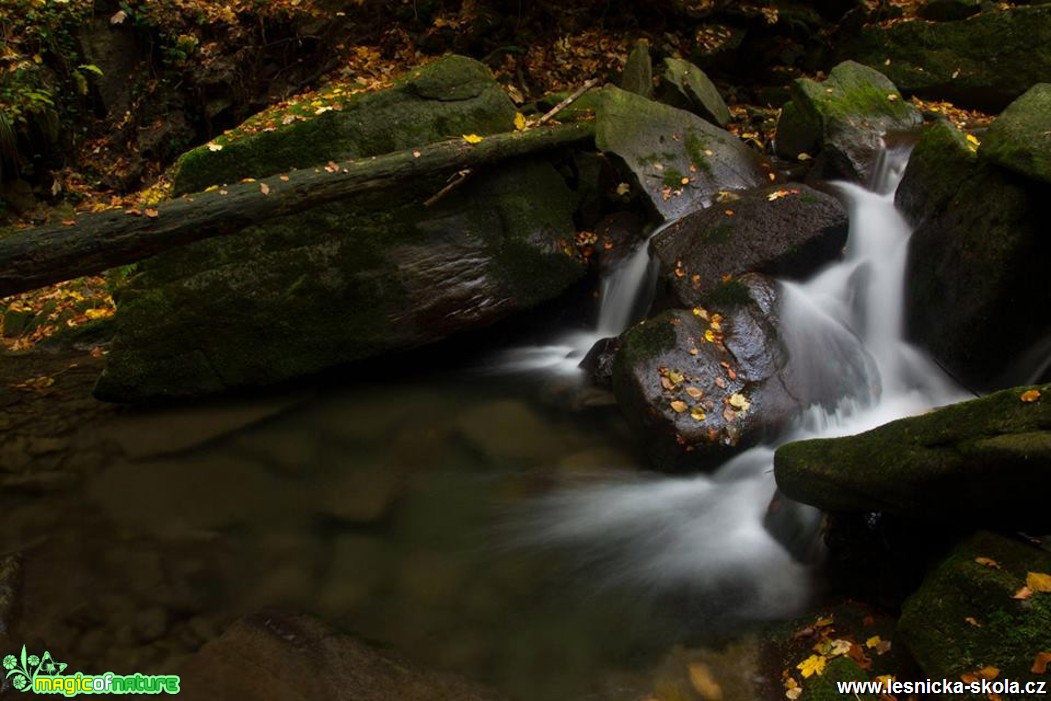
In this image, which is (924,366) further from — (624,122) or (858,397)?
(624,122)

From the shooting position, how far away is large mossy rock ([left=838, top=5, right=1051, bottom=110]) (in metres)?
8.96

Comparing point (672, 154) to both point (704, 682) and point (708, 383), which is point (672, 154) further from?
point (704, 682)

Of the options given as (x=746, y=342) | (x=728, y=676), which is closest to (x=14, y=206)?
(x=746, y=342)

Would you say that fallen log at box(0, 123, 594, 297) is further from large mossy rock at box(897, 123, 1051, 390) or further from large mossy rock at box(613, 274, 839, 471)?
large mossy rock at box(897, 123, 1051, 390)

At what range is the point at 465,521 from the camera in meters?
4.90

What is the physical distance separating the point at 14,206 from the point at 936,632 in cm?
1205

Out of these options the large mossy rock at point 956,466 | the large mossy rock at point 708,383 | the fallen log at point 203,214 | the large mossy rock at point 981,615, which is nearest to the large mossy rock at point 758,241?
the large mossy rock at point 708,383

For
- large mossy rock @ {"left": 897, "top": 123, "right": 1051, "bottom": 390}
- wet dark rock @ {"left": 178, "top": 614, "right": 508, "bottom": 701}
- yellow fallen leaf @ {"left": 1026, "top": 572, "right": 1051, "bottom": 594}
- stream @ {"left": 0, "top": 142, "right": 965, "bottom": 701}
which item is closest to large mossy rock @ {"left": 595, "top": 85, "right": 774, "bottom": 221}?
stream @ {"left": 0, "top": 142, "right": 965, "bottom": 701}

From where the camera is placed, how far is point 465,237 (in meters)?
6.50

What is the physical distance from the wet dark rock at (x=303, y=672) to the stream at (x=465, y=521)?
12 centimetres

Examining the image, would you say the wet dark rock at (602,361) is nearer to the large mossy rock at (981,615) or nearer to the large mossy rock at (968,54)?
the large mossy rock at (981,615)

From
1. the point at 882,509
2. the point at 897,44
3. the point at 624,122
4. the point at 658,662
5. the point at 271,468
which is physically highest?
the point at 897,44

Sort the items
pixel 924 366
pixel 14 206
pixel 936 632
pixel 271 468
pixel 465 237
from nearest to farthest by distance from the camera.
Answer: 1. pixel 936 632
2. pixel 271 468
3. pixel 924 366
4. pixel 465 237
5. pixel 14 206

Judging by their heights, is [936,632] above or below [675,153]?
below
